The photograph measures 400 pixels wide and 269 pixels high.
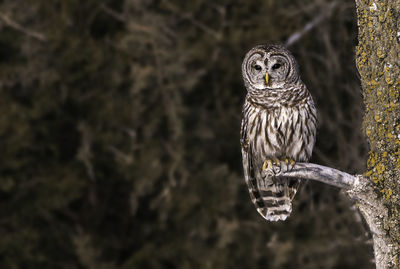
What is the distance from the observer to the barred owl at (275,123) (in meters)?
3.51

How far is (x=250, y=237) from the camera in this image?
6.90m

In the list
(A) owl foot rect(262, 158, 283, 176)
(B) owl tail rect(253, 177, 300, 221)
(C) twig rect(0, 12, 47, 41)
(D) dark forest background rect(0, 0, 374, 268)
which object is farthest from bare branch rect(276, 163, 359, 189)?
(C) twig rect(0, 12, 47, 41)

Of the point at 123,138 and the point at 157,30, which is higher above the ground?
the point at 157,30

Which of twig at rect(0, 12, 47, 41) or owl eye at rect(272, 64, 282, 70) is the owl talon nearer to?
owl eye at rect(272, 64, 282, 70)

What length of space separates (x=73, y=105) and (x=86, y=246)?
5.02 ft

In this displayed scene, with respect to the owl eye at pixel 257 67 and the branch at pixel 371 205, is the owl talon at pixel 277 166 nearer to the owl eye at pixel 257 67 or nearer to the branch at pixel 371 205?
the owl eye at pixel 257 67

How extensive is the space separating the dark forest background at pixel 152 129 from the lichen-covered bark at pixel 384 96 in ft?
12.6

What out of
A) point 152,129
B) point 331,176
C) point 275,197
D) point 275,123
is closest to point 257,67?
point 275,123

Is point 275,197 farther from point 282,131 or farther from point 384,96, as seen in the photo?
point 384,96

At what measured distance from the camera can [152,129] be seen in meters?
6.58

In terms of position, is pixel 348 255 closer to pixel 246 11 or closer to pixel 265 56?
pixel 246 11

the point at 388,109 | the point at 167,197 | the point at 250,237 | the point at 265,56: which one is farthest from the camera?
the point at 250,237

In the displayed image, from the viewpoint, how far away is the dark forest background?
6.53 meters

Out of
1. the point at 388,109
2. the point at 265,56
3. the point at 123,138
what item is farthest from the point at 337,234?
the point at 388,109
